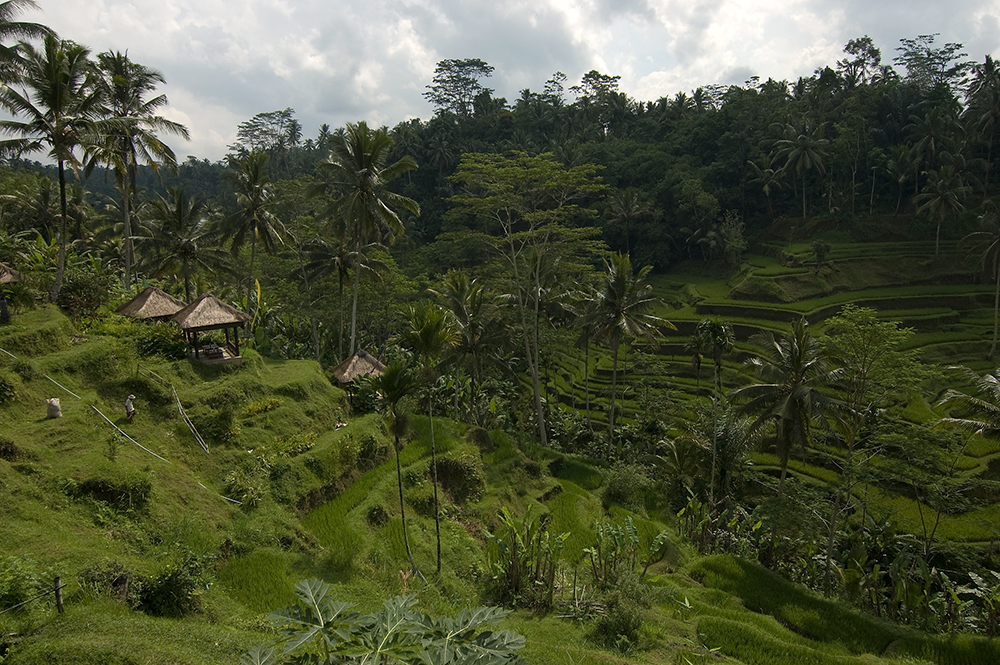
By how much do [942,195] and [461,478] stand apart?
47.8 m

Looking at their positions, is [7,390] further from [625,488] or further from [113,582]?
[625,488]

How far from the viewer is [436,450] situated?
61.1 feet

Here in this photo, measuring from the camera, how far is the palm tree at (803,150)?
5225 cm

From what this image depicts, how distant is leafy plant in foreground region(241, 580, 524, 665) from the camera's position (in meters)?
5.66

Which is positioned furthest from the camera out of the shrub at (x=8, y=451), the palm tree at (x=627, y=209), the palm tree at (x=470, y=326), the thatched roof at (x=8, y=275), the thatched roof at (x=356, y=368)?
the palm tree at (x=627, y=209)

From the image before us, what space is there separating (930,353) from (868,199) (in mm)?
24420

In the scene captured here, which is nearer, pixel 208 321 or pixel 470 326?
→ pixel 208 321

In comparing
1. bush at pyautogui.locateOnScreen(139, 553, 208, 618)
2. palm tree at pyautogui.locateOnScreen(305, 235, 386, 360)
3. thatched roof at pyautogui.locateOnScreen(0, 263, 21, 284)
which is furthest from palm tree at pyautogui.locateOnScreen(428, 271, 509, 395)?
bush at pyautogui.locateOnScreen(139, 553, 208, 618)

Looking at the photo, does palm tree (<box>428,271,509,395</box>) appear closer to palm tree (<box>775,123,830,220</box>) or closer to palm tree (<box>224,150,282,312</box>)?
palm tree (<box>224,150,282,312</box>)

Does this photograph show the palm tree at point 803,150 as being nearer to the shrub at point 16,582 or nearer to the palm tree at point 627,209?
the palm tree at point 627,209

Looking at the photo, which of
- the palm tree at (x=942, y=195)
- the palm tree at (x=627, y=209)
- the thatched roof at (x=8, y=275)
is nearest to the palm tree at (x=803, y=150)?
the palm tree at (x=942, y=195)

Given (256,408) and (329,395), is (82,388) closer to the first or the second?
(256,408)

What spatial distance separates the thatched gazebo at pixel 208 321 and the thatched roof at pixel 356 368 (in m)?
3.66

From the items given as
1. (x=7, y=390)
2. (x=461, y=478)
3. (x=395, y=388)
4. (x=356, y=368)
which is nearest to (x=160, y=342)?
(x=7, y=390)
